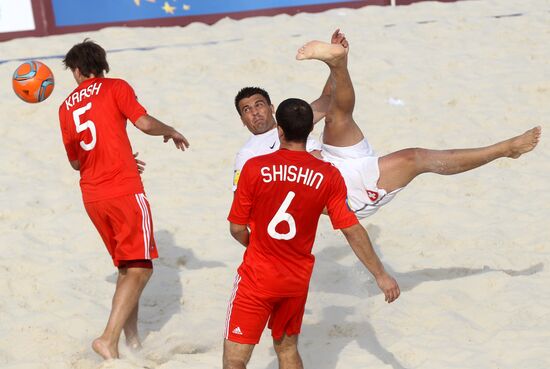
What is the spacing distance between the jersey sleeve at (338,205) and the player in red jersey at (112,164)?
4.70 feet

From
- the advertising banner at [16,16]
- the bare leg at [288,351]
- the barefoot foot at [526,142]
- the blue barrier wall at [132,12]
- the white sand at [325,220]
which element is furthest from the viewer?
the blue barrier wall at [132,12]

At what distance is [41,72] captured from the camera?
6297 mm

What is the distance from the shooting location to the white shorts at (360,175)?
5.91m

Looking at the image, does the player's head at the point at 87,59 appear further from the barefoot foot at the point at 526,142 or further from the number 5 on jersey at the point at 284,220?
the barefoot foot at the point at 526,142

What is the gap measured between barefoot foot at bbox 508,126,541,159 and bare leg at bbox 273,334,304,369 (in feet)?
6.37

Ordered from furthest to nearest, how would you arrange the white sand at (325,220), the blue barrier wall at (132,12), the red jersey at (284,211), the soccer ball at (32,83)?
the blue barrier wall at (132,12) < the soccer ball at (32,83) < the white sand at (325,220) < the red jersey at (284,211)

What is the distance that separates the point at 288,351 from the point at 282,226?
0.70 meters

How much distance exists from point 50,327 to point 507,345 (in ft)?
9.00

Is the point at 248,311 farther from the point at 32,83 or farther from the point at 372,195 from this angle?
the point at 32,83

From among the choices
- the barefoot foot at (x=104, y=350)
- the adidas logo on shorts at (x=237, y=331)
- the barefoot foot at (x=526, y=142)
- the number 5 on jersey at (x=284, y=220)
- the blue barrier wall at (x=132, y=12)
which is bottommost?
the blue barrier wall at (x=132, y=12)

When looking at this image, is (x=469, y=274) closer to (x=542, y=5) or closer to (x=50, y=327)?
(x=50, y=327)

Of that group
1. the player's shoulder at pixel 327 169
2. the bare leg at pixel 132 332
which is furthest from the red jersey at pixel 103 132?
the player's shoulder at pixel 327 169

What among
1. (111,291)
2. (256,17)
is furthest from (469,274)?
(256,17)

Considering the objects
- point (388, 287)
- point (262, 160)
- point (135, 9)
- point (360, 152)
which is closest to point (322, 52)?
point (360, 152)
